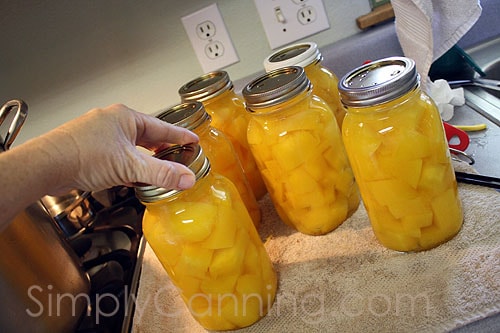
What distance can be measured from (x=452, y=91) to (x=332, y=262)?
454mm

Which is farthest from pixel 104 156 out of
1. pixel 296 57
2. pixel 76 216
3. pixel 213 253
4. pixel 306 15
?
pixel 306 15

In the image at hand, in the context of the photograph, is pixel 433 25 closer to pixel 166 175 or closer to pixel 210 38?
pixel 210 38

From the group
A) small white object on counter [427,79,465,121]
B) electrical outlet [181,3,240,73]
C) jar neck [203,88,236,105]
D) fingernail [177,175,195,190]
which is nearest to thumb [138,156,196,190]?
fingernail [177,175,195,190]

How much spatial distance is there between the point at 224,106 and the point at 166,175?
1.00 feet

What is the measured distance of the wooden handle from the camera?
0.96 metres

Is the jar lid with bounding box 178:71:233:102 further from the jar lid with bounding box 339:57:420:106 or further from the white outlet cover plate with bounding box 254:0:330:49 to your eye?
the white outlet cover plate with bounding box 254:0:330:49

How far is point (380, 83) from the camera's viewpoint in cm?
45

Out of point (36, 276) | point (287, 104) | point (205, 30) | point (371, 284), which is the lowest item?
point (371, 284)

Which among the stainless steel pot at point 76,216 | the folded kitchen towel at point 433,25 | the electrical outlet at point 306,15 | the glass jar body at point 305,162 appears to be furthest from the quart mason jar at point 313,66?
the stainless steel pot at point 76,216

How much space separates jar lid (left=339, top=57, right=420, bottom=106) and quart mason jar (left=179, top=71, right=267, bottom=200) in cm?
24

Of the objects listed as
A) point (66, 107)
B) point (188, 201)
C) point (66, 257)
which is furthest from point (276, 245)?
point (66, 107)

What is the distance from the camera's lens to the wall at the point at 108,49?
98 centimetres

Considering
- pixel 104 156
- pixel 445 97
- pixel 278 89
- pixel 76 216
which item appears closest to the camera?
→ pixel 104 156

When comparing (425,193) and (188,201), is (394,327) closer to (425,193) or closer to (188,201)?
(425,193)
